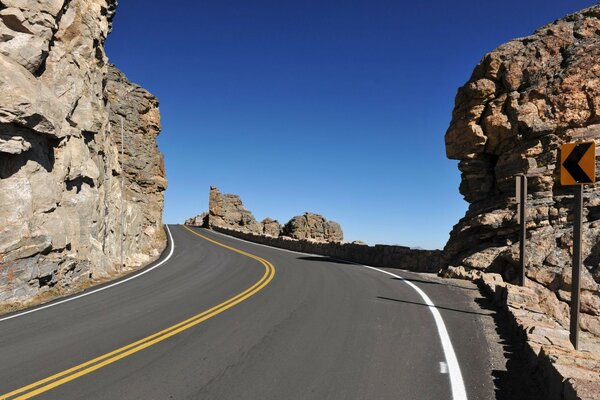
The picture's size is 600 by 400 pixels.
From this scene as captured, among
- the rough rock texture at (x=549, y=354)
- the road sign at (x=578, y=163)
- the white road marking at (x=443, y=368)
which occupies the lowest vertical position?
the white road marking at (x=443, y=368)

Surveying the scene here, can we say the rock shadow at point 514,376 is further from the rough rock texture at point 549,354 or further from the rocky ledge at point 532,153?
the rocky ledge at point 532,153

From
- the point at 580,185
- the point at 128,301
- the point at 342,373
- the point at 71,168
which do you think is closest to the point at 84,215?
the point at 71,168

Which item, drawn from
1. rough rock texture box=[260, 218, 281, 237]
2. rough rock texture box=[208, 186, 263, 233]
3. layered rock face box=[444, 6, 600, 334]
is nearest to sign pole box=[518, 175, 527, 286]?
layered rock face box=[444, 6, 600, 334]

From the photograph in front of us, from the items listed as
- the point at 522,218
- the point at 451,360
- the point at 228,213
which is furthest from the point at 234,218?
the point at 451,360

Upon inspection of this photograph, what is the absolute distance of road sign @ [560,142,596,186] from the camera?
6.18 m

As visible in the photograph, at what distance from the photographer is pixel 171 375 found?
5387 mm

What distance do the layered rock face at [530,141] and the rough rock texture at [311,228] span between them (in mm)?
30999

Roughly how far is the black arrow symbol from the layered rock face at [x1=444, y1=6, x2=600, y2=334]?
30.4ft

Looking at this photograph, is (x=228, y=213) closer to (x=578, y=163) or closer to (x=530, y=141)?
(x=530, y=141)

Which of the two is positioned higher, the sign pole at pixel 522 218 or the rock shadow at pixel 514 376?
the sign pole at pixel 522 218

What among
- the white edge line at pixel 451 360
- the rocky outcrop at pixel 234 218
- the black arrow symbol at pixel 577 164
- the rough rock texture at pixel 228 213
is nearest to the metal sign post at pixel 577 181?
the black arrow symbol at pixel 577 164

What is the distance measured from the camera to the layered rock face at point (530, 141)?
1567 cm

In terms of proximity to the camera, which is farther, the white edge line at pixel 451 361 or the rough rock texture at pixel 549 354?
the white edge line at pixel 451 361

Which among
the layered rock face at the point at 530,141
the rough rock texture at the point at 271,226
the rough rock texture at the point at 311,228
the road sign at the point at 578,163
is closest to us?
the road sign at the point at 578,163
